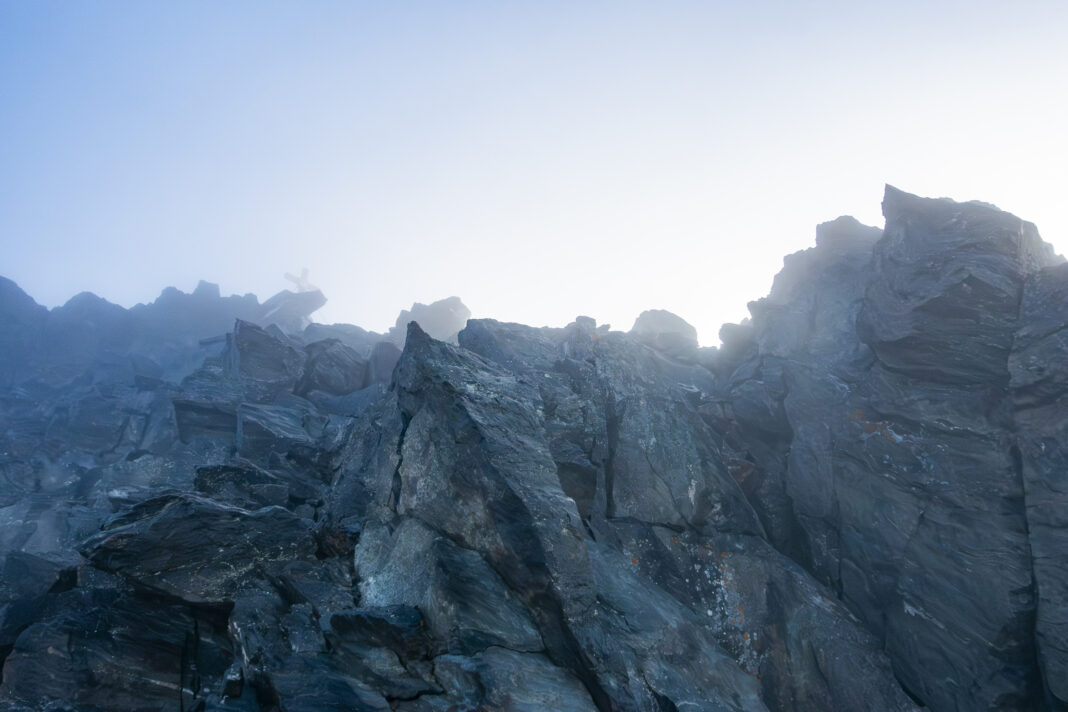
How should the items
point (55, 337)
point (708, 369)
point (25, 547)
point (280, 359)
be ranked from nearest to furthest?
point (25, 547) → point (708, 369) → point (280, 359) → point (55, 337)

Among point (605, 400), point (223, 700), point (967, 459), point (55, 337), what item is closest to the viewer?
point (223, 700)

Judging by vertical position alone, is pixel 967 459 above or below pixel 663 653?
above

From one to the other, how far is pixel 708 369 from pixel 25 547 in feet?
172

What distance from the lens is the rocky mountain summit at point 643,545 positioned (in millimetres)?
14938

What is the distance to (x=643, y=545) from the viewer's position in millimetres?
21562

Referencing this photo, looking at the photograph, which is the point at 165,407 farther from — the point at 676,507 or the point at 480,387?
the point at 676,507

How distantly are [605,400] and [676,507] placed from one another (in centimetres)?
692

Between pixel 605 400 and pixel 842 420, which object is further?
pixel 605 400

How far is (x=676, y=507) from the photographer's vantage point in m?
22.9

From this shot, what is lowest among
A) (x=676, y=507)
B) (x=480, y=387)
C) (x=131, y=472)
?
(x=131, y=472)

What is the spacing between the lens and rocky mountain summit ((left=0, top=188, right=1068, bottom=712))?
49.0 feet

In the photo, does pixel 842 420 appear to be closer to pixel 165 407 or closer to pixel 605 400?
pixel 605 400

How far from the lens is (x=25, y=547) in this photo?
3594 centimetres

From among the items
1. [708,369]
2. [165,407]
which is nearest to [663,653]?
[708,369]
